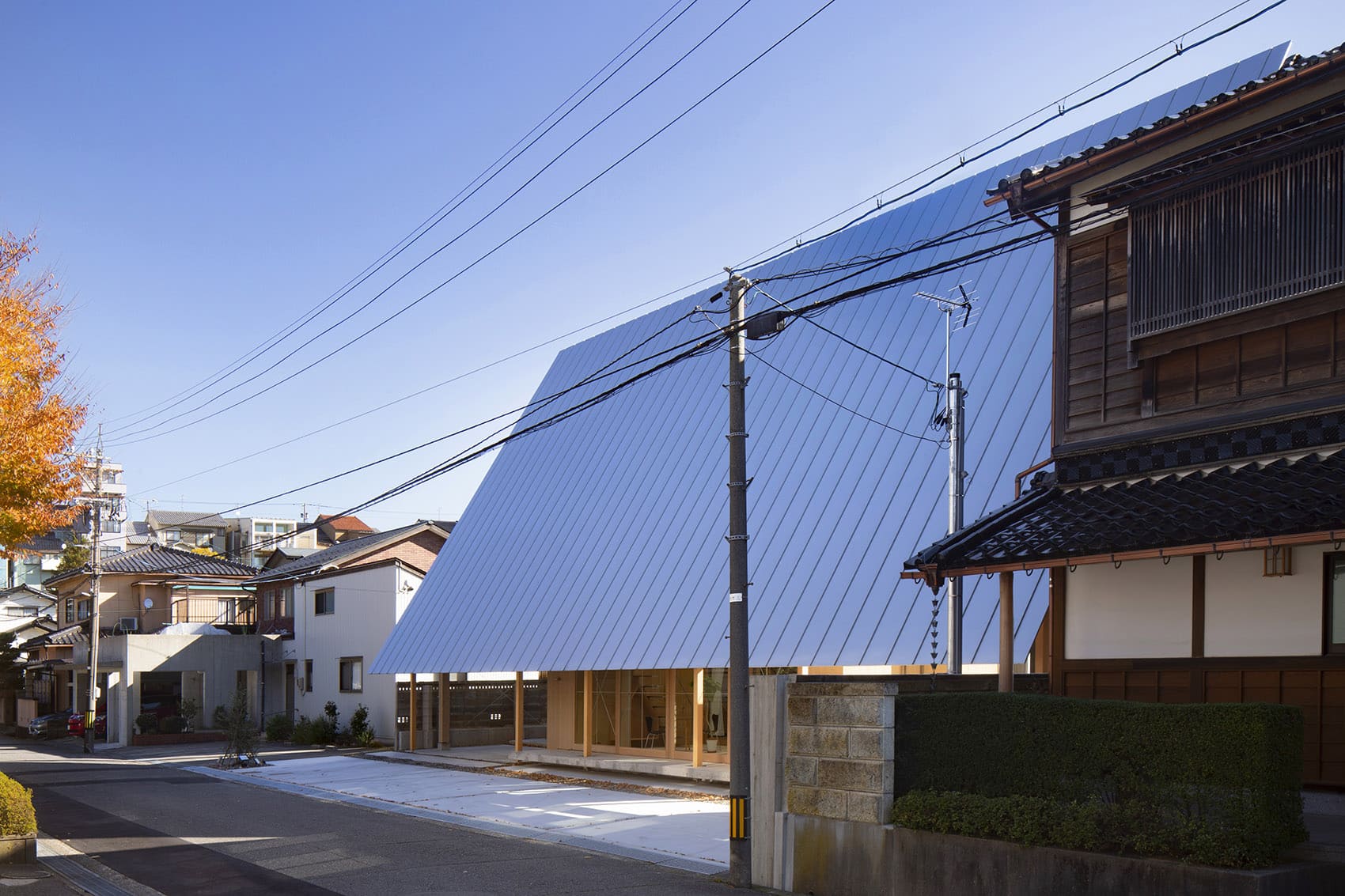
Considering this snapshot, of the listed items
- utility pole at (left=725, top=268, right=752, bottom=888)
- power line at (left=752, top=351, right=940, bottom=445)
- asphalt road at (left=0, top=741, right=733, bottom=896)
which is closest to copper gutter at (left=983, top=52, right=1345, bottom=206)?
utility pole at (left=725, top=268, right=752, bottom=888)

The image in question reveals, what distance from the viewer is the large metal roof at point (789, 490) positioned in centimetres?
1994

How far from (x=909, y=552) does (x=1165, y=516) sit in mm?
8556

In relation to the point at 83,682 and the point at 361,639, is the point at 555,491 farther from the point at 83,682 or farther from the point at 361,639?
the point at 83,682

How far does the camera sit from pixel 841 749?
1285 cm

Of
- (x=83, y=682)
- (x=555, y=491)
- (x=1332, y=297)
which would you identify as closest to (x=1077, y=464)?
(x=1332, y=297)

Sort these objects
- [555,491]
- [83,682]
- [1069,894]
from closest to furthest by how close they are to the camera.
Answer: [1069,894], [555,491], [83,682]

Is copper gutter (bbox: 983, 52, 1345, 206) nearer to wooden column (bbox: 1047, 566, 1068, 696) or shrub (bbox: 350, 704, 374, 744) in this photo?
wooden column (bbox: 1047, 566, 1068, 696)

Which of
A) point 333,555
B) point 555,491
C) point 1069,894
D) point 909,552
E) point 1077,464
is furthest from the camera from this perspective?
point 333,555

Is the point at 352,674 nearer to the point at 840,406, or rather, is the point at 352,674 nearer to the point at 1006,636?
the point at 840,406

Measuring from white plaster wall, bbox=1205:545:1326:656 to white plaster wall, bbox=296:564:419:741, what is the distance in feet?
92.8

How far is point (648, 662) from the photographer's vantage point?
2252 centimetres

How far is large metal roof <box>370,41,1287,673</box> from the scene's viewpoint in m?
19.9

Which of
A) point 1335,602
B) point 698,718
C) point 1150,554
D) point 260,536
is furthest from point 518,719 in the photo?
point 260,536

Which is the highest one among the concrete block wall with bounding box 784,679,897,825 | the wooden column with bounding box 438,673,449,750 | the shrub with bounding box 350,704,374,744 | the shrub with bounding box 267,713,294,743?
the concrete block wall with bounding box 784,679,897,825
